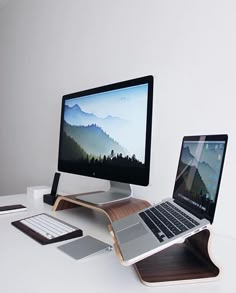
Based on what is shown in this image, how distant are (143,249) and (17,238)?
1.72 ft

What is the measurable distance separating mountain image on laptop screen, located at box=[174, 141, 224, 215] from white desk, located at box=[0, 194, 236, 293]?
16cm

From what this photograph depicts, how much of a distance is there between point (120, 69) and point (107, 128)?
0.43 meters

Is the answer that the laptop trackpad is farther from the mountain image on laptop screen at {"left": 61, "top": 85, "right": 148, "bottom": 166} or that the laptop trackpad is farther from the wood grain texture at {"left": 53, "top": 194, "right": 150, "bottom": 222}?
the mountain image on laptop screen at {"left": 61, "top": 85, "right": 148, "bottom": 166}

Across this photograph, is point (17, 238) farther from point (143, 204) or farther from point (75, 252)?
point (143, 204)

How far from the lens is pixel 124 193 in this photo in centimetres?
120

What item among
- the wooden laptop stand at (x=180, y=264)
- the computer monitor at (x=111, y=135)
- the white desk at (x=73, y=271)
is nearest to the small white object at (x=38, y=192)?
the computer monitor at (x=111, y=135)

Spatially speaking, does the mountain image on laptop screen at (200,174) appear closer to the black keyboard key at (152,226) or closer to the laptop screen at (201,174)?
the laptop screen at (201,174)

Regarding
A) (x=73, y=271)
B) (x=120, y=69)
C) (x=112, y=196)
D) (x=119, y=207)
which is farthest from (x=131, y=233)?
(x=120, y=69)

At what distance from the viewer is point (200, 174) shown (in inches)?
29.4

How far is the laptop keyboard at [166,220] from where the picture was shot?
2.10 ft

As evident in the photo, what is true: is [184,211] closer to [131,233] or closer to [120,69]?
[131,233]

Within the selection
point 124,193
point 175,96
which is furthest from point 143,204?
point 175,96

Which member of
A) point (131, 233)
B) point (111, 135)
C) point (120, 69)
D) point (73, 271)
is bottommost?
point (73, 271)

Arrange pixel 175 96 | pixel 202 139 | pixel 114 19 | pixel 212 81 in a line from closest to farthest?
1. pixel 202 139
2. pixel 212 81
3. pixel 175 96
4. pixel 114 19
